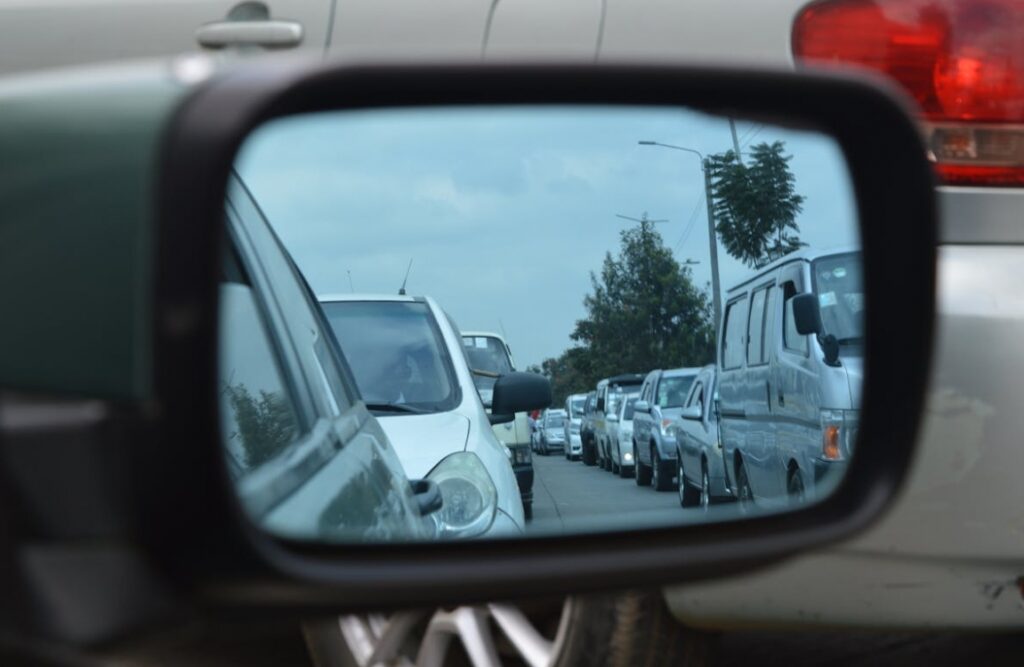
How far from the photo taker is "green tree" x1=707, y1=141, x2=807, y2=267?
6.95ft

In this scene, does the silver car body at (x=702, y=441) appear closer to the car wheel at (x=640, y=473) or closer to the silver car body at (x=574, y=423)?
the car wheel at (x=640, y=473)

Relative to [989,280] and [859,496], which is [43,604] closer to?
[859,496]

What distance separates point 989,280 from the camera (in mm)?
2326

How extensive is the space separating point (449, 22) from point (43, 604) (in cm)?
246

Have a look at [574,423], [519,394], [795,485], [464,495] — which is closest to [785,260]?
[795,485]

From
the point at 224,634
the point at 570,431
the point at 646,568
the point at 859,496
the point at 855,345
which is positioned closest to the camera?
the point at 224,634

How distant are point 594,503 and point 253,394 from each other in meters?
0.54

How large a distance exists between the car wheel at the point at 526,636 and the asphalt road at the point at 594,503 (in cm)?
26

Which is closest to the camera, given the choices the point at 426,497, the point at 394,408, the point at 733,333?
the point at 733,333

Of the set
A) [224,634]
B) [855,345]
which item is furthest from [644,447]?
[224,634]

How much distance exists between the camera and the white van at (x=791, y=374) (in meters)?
1.99

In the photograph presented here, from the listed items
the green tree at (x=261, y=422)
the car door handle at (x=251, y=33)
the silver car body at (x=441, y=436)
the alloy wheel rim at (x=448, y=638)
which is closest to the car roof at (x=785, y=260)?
the green tree at (x=261, y=422)

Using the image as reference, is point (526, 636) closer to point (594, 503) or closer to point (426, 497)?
point (426, 497)

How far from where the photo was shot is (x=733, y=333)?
2109 millimetres
